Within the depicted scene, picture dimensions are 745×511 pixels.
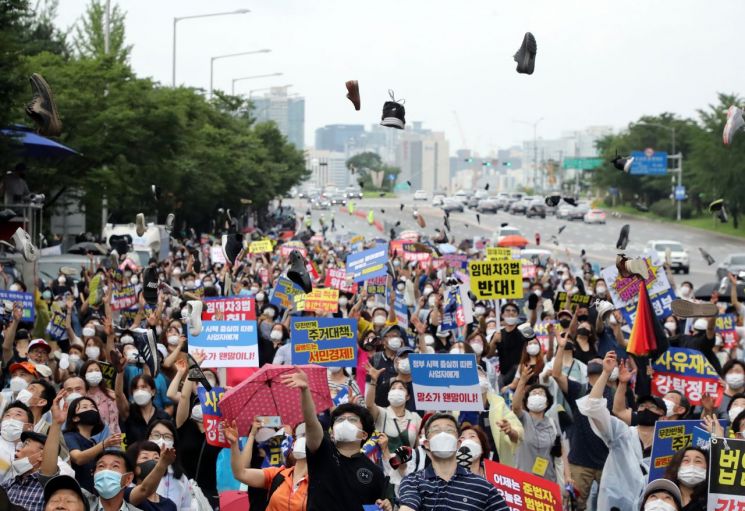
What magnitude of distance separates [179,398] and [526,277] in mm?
15270

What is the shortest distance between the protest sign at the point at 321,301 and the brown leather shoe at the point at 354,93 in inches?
199

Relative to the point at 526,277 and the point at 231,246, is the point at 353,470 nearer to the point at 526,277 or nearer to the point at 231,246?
the point at 231,246

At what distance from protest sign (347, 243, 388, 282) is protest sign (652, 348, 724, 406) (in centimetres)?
699

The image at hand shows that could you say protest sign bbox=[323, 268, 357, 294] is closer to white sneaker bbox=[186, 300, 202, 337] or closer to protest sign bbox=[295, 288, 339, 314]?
protest sign bbox=[295, 288, 339, 314]

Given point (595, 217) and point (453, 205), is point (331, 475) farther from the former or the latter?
point (453, 205)

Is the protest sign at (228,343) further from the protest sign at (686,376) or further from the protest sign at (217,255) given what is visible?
the protest sign at (217,255)

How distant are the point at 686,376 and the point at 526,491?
441 centimetres

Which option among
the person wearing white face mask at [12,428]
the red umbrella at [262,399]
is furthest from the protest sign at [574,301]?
the person wearing white face mask at [12,428]

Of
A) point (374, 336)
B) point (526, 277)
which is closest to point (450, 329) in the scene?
point (374, 336)

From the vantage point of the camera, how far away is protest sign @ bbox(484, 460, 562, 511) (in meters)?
7.03

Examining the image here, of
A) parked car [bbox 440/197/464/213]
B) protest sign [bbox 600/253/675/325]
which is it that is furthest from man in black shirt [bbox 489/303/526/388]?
parked car [bbox 440/197/464/213]

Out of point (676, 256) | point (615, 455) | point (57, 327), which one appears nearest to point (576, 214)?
point (676, 256)

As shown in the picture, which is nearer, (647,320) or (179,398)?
(179,398)

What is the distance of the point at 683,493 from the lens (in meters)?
7.17
